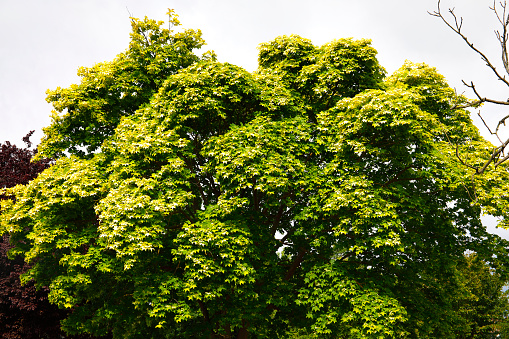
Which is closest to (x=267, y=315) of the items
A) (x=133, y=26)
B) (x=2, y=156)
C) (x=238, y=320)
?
(x=238, y=320)

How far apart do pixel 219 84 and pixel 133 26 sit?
23.5 ft

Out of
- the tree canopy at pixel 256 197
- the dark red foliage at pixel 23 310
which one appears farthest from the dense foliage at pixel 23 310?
the tree canopy at pixel 256 197

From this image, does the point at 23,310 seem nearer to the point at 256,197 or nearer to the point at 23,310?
the point at 23,310

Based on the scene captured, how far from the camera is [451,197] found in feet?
59.4

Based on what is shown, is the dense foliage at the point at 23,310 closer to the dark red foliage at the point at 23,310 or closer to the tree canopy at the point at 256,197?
the dark red foliage at the point at 23,310

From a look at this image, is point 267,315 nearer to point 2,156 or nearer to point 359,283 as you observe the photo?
point 359,283

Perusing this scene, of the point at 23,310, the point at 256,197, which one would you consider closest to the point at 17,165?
the point at 23,310

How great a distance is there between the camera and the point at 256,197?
59.7 feet

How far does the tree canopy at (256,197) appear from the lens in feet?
45.8

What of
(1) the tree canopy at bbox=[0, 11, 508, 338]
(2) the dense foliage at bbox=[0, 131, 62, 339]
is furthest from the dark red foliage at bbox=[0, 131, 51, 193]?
(1) the tree canopy at bbox=[0, 11, 508, 338]

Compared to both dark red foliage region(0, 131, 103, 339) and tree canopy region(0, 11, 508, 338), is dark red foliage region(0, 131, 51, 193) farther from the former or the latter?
tree canopy region(0, 11, 508, 338)

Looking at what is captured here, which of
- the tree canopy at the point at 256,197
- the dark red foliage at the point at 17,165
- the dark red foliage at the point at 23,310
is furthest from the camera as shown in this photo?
the dark red foliage at the point at 17,165

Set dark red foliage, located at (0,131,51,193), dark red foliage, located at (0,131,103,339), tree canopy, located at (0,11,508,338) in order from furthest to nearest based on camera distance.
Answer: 1. dark red foliage, located at (0,131,51,193)
2. dark red foliage, located at (0,131,103,339)
3. tree canopy, located at (0,11,508,338)

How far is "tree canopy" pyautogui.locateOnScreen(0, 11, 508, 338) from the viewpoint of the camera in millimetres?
13953
